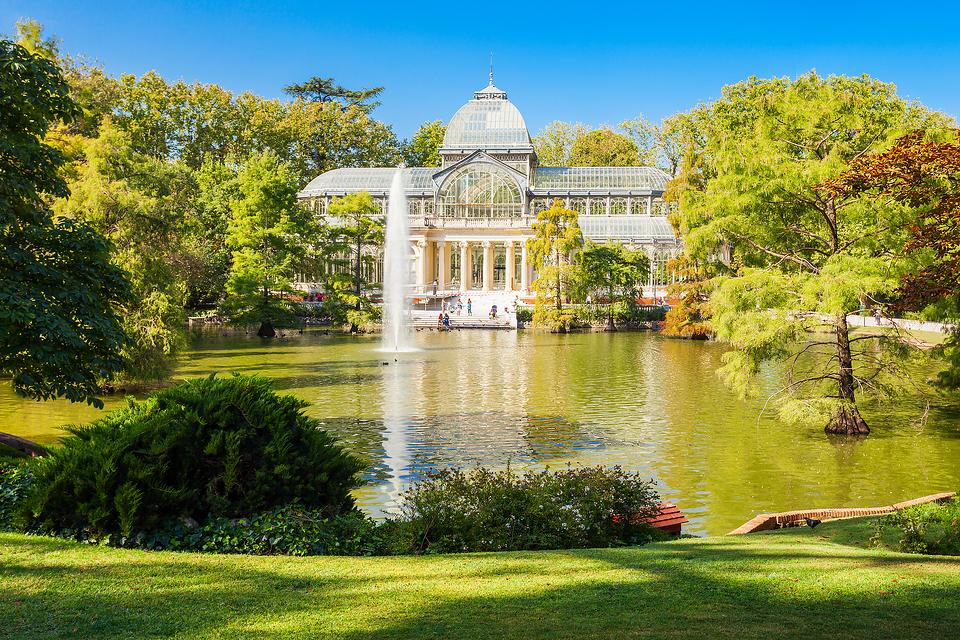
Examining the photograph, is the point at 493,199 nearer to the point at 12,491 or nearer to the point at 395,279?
the point at 395,279

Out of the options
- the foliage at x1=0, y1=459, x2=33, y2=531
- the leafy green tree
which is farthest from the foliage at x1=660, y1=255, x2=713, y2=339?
the foliage at x1=0, y1=459, x2=33, y2=531

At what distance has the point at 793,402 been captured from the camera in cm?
1800

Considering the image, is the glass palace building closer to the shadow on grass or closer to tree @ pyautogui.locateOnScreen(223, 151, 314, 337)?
tree @ pyautogui.locateOnScreen(223, 151, 314, 337)

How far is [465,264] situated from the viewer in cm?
6881

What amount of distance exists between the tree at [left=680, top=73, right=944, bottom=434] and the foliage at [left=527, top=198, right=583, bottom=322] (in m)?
27.2

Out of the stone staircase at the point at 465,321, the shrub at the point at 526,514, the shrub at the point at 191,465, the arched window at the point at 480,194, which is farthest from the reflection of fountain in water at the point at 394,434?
the arched window at the point at 480,194

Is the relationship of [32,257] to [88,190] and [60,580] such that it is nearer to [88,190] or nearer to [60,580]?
[60,580]

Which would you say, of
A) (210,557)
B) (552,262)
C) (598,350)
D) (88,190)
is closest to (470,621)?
(210,557)

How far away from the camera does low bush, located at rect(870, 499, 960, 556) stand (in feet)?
27.2

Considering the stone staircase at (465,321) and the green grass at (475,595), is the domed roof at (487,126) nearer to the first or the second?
the stone staircase at (465,321)

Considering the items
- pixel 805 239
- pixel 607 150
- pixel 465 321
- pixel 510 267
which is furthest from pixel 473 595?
pixel 607 150

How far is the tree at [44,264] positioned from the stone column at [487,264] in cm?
5633

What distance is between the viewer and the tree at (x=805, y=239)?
1802 cm

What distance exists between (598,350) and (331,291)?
16663 mm
